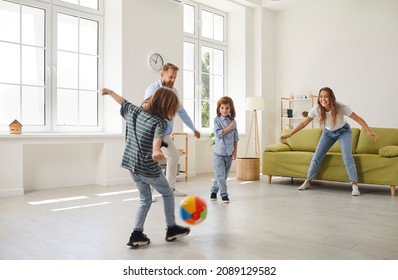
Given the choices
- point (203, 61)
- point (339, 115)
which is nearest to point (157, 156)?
point (339, 115)

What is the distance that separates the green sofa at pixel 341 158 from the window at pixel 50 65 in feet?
8.62

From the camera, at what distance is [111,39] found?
18.6ft

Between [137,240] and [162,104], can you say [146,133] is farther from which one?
[137,240]

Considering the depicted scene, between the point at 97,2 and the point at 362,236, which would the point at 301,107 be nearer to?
the point at 97,2

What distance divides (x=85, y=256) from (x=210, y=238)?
82cm

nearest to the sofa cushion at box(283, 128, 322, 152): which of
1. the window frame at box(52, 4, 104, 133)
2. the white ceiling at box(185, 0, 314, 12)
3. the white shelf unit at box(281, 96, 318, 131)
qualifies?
the white shelf unit at box(281, 96, 318, 131)

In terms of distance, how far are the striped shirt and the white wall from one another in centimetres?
535

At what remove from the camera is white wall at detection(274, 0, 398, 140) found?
6.54 m

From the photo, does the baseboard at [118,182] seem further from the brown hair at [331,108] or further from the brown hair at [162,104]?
the brown hair at [162,104]

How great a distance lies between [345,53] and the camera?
7000 mm

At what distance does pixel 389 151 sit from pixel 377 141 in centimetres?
49

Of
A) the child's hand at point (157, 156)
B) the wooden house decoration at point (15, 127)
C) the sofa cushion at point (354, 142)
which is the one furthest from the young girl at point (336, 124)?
the wooden house decoration at point (15, 127)

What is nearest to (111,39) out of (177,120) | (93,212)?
(177,120)

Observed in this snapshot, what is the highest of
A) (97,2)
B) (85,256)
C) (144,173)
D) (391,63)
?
(97,2)
